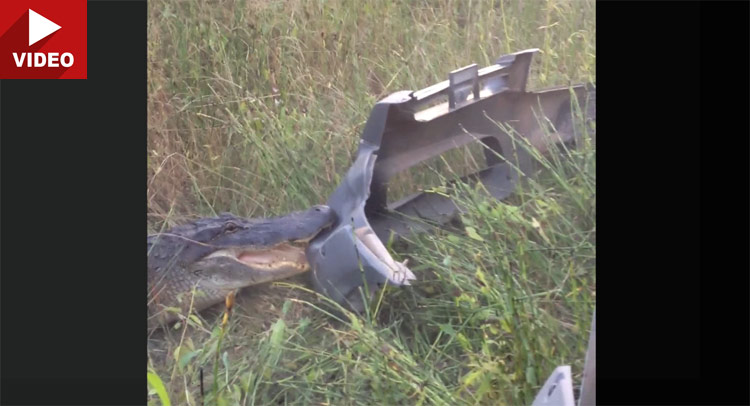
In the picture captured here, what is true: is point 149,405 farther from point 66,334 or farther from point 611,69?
point 611,69

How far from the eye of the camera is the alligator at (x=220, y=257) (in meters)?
1.64

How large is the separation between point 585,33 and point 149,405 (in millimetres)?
937

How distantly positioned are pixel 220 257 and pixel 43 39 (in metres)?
0.54

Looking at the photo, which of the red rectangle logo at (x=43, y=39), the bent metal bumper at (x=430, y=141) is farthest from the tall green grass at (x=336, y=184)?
the red rectangle logo at (x=43, y=39)

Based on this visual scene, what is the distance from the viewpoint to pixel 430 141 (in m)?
1.66

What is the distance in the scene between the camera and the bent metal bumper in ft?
5.39

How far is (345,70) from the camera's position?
1715mm

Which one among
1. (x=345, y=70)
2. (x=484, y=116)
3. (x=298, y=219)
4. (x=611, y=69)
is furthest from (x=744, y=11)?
(x=298, y=219)

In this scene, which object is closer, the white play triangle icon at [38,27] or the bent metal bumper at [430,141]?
the white play triangle icon at [38,27]

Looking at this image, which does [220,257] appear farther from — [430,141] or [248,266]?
[430,141]

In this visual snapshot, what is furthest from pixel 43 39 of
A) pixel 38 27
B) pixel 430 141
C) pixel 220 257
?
pixel 430 141

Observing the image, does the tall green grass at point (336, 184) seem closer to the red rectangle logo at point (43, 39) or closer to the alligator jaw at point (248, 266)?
the alligator jaw at point (248, 266)

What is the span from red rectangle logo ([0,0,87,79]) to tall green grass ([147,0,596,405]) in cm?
15

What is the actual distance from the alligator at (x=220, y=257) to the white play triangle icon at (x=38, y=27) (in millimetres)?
377
